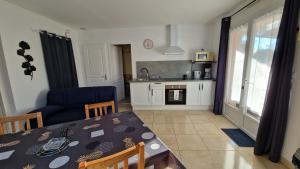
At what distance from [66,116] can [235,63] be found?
3.54m

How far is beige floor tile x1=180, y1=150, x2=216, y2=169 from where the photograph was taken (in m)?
1.81

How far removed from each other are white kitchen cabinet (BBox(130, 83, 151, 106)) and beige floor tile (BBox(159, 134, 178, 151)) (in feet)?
4.95

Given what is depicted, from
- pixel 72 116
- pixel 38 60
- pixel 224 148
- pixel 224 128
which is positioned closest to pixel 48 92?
pixel 38 60

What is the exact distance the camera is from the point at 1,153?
3.32 feet

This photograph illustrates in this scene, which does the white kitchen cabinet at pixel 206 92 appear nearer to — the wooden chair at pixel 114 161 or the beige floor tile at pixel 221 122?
the beige floor tile at pixel 221 122

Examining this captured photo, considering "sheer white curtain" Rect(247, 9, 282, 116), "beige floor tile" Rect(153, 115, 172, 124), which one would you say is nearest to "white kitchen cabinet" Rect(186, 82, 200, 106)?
"beige floor tile" Rect(153, 115, 172, 124)

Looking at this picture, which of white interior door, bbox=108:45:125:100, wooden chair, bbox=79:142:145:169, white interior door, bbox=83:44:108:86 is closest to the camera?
wooden chair, bbox=79:142:145:169

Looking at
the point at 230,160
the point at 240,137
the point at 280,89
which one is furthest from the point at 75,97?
the point at 280,89

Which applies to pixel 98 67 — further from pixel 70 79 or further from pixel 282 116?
pixel 282 116

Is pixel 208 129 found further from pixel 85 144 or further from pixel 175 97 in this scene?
pixel 85 144

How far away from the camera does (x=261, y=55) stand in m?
2.19

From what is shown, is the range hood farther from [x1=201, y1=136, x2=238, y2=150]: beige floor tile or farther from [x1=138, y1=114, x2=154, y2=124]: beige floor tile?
[x1=201, y1=136, x2=238, y2=150]: beige floor tile

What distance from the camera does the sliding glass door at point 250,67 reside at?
206 centimetres

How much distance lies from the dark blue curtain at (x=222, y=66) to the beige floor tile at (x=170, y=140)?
5.34ft
